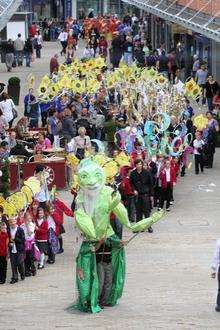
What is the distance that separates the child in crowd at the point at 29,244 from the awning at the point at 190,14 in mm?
14716

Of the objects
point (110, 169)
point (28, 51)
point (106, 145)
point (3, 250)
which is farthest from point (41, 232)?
point (28, 51)

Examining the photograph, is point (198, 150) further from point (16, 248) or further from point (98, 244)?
point (98, 244)

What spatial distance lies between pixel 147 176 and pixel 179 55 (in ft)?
77.9

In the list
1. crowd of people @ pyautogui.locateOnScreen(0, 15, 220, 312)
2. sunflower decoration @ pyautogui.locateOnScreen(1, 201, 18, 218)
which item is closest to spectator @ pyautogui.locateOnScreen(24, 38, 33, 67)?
crowd of people @ pyautogui.locateOnScreen(0, 15, 220, 312)

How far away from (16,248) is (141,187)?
4.38m

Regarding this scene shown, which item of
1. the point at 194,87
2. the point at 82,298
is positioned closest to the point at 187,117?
the point at 194,87

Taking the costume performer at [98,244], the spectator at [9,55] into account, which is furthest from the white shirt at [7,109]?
the spectator at [9,55]

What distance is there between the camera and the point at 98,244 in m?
16.7

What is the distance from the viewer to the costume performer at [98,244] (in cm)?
1661

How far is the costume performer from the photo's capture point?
16.6 meters

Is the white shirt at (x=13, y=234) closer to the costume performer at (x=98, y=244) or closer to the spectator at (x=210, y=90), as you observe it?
the costume performer at (x=98, y=244)

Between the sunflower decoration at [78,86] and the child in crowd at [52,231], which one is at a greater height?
the sunflower decoration at [78,86]

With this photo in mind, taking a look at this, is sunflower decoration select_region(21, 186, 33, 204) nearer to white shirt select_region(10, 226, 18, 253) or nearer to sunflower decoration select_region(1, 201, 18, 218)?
sunflower decoration select_region(1, 201, 18, 218)

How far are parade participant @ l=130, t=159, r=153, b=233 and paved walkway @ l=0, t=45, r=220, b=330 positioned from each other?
412mm
